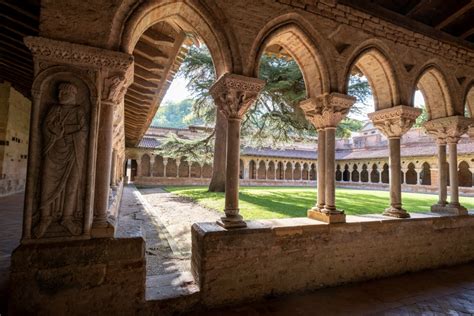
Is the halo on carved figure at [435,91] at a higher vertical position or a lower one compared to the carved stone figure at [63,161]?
higher

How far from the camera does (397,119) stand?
4188mm

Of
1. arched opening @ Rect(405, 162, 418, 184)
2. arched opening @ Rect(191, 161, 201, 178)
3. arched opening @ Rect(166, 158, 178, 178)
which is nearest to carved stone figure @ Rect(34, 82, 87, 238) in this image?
arched opening @ Rect(166, 158, 178, 178)

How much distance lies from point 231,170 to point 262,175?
82.1 ft

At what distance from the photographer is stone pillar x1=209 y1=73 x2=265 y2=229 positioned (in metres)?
2.99

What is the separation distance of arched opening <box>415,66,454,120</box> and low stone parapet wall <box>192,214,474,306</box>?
6.87 ft

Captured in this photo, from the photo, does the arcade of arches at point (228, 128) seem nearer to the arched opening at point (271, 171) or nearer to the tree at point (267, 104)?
the tree at point (267, 104)

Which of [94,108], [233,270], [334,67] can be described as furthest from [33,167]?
[334,67]

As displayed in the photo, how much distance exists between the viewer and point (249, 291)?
9.30ft

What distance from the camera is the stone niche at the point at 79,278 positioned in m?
2.08

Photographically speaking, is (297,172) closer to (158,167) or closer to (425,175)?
(425,175)

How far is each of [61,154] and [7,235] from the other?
10.9 ft

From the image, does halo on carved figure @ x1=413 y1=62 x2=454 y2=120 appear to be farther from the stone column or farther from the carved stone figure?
the carved stone figure

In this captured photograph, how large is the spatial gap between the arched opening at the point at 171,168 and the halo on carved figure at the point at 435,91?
21.8 meters

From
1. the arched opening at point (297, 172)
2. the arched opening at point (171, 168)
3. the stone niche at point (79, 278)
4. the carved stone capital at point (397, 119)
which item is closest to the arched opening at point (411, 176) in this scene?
the arched opening at point (297, 172)
